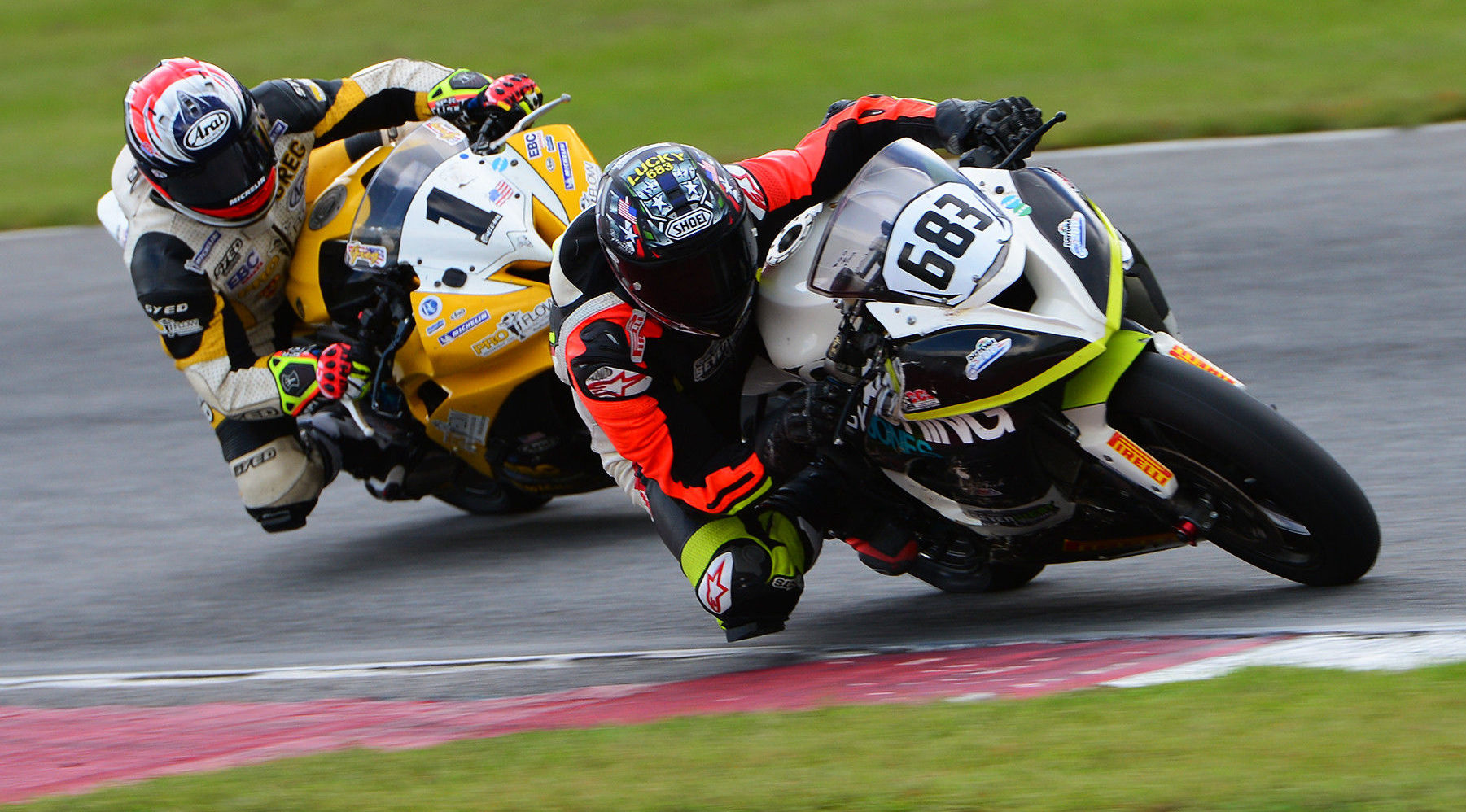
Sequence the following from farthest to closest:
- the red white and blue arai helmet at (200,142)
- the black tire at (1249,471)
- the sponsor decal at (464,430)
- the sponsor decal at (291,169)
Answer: the sponsor decal at (291,169), the sponsor decal at (464,430), the red white and blue arai helmet at (200,142), the black tire at (1249,471)

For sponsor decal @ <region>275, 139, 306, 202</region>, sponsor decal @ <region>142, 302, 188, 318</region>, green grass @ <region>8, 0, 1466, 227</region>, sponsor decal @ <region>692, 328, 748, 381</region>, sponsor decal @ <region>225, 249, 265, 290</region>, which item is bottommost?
green grass @ <region>8, 0, 1466, 227</region>

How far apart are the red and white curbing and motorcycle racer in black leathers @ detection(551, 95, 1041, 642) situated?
0.35 metres

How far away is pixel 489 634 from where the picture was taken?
5.27m

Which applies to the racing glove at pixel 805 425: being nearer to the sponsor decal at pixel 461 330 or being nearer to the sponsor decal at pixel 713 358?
the sponsor decal at pixel 713 358

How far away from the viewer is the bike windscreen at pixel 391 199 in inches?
221

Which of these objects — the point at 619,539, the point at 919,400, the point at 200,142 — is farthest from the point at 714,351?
the point at 200,142

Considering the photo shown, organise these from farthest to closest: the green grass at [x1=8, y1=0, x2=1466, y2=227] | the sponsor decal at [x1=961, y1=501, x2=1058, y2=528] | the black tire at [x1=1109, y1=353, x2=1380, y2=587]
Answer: the green grass at [x1=8, y1=0, x2=1466, y2=227] < the sponsor decal at [x1=961, y1=501, x2=1058, y2=528] < the black tire at [x1=1109, y1=353, x2=1380, y2=587]

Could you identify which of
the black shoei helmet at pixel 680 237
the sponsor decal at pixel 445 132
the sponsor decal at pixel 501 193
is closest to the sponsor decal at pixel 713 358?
the black shoei helmet at pixel 680 237

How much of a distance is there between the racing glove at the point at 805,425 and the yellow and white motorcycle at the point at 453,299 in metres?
1.73

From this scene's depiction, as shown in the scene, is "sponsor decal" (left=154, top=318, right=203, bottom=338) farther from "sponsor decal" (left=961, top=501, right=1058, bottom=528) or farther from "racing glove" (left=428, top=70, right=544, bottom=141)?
"sponsor decal" (left=961, top=501, right=1058, bottom=528)

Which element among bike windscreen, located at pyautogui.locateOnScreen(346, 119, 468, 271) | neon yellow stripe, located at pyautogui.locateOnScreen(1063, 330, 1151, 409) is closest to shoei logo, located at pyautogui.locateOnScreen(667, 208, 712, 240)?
neon yellow stripe, located at pyautogui.locateOnScreen(1063, 330, 1151, 409)

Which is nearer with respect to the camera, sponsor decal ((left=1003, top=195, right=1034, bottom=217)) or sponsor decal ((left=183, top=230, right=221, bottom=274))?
sponsor decal ((left=1003, top=195, right=1034, bottom=217))

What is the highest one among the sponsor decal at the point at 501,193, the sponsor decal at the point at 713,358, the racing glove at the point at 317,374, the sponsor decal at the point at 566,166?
the sponsor decal at the point at 713,358

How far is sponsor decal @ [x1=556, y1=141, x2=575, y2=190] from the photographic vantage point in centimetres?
568
